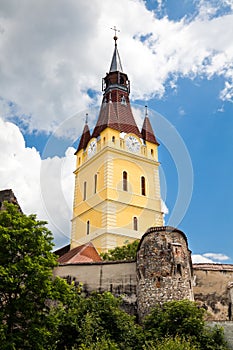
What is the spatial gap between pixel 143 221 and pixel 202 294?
64.5 ft

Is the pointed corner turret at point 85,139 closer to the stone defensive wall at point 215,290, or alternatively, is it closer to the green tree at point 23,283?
the stone defensive wall at point 215,290

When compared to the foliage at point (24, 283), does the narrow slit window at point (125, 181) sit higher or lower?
higher

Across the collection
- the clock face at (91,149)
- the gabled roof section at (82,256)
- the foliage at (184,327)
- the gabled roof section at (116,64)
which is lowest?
the foliage at (184,327)

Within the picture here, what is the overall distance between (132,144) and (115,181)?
266 inches

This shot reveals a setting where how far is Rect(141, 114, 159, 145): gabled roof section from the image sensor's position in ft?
189

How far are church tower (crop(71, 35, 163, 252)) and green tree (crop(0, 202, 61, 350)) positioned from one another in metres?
22.6

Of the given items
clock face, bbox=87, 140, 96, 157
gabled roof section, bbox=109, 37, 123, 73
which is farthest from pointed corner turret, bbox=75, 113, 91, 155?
gabled roof section, bbox=109, 37, 123, 73

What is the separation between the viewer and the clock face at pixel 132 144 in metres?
54.0

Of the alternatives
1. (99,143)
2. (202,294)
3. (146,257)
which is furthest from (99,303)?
(99,143)

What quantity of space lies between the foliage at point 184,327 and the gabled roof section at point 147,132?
35.0 metres

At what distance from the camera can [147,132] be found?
58.6m

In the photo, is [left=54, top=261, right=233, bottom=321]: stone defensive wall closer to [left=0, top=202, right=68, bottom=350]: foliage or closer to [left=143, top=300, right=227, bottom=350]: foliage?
[left=143, top=300, right=227, bottom=350]: foliage

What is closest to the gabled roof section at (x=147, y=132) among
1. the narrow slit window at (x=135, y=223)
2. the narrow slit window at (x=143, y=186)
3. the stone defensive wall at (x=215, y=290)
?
the narrow slit window at (x=143, y=186)

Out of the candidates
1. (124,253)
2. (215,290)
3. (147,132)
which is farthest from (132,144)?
(215,290)
